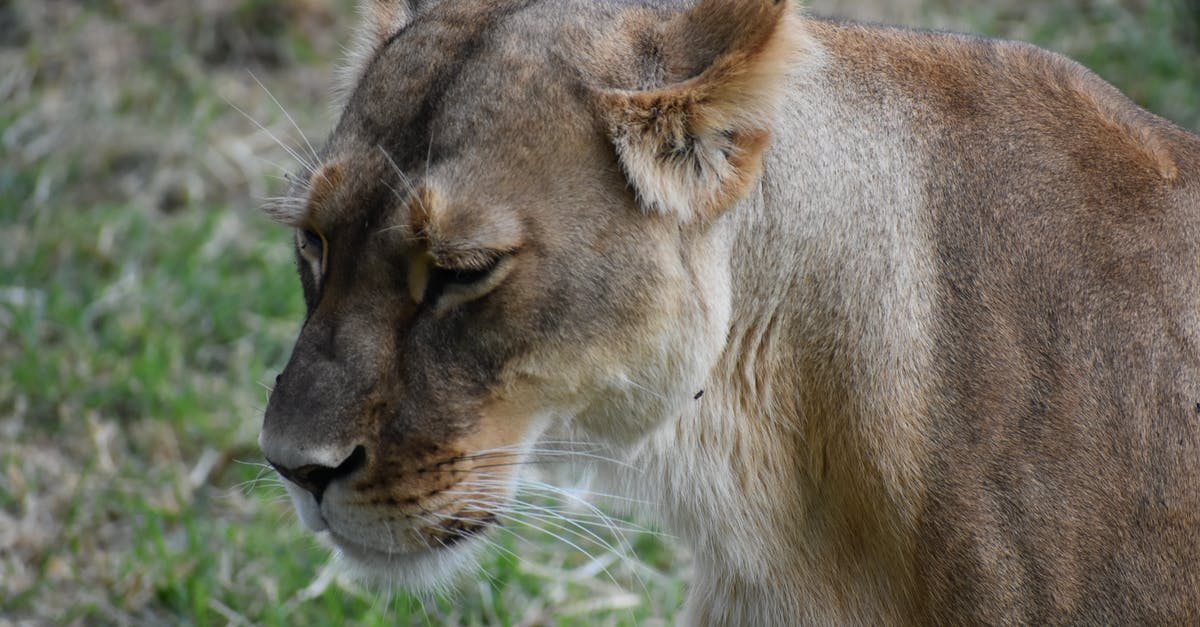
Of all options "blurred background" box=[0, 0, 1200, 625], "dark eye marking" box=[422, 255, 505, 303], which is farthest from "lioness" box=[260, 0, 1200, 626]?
"blurred background" box=[0, 0, 1200, 625]

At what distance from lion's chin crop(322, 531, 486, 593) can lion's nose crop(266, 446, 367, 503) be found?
0.35 feet

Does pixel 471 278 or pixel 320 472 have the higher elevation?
pixel 471 278

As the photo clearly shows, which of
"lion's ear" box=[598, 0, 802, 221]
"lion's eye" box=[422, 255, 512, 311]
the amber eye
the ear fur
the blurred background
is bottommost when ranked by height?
the blurred background

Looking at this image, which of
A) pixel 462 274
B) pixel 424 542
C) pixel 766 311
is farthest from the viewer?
pixel 766 311

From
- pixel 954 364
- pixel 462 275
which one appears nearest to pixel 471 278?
pixel 462 275

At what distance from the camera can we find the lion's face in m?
2.41

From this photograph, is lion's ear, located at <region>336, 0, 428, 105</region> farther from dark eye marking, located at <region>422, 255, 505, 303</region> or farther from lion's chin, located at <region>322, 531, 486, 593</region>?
lion's chin, located at <region>322, 531, 486, 593</region>

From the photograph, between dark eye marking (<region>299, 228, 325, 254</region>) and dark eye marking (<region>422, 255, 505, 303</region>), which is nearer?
dark eye marking (<region>422, 255, 505, 303</region>)

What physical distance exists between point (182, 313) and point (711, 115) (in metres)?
3.04

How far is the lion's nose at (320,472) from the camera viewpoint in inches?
95.0

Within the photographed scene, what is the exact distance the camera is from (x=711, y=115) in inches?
95.7

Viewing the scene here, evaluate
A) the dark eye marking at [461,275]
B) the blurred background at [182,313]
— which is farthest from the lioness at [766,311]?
the blurred background at [182,313]

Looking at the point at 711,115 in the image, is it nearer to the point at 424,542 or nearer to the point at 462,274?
the point at 462,274

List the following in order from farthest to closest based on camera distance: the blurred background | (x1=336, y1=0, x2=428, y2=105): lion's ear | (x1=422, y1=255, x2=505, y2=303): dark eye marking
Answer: the blurred background → (x1=336, y1=0, x2=428, y2=105): lion's ear → (x1=422, y1=255, x2=505, y2=303): dark eye marking
